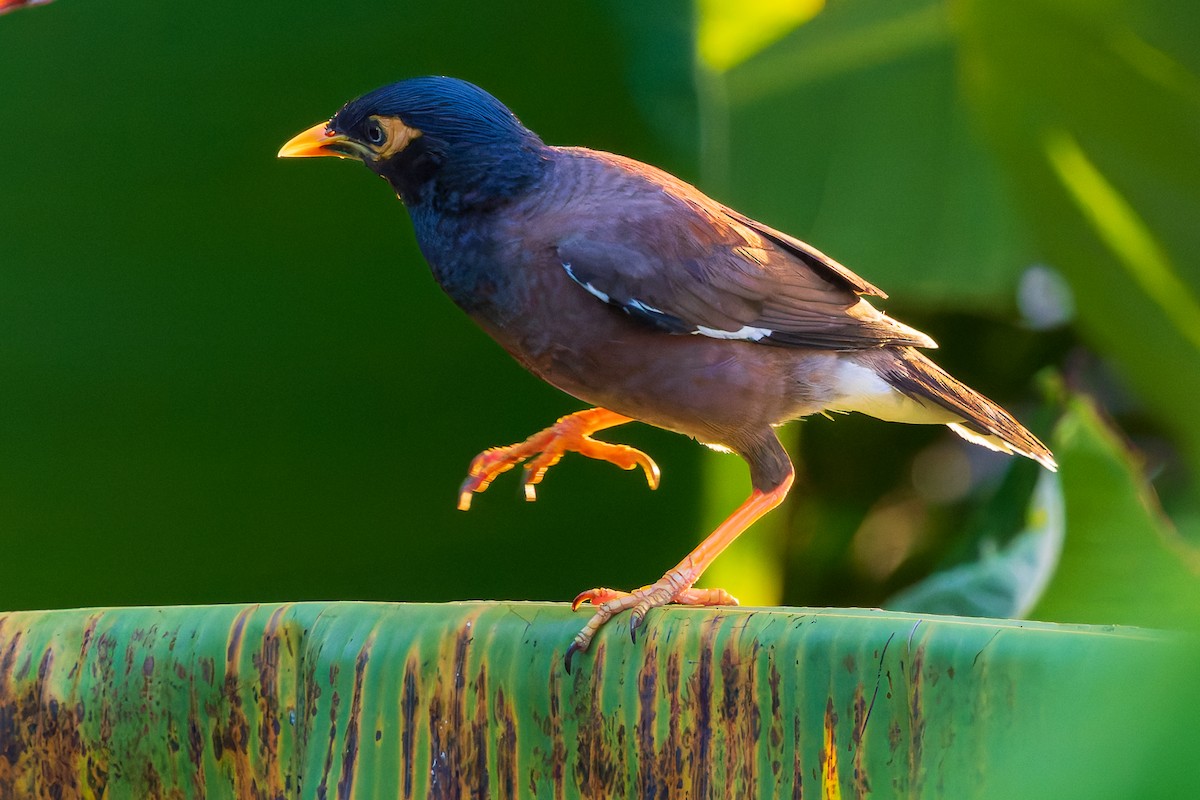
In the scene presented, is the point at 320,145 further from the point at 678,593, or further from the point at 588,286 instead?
the point at 678,593

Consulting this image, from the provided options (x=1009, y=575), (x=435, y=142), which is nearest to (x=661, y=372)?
(x=435, y=142)

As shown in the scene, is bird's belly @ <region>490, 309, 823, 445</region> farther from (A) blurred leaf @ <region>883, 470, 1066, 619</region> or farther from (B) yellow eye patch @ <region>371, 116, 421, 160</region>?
(A) blurred leaf @ <region>883, 470, 1066, 619</region>

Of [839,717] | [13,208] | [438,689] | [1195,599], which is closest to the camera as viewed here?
[1195,599]

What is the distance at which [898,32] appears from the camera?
122 inches

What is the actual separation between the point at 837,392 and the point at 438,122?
0.84 m

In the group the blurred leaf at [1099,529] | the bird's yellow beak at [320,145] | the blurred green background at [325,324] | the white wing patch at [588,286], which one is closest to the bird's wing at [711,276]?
the white wing patch at [588,286]

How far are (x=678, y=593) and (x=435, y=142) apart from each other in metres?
0.82

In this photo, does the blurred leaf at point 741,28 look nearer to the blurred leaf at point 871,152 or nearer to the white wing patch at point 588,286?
the blurred leaf at point 871,152

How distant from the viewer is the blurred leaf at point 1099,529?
259 cm

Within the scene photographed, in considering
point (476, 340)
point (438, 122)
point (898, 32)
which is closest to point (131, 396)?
point (476, 340)

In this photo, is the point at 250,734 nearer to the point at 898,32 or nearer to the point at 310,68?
the point at 310,68

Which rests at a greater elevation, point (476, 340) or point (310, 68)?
point (310, 68)

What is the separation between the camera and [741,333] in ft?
7.13

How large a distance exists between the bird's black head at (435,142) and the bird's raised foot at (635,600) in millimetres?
679
